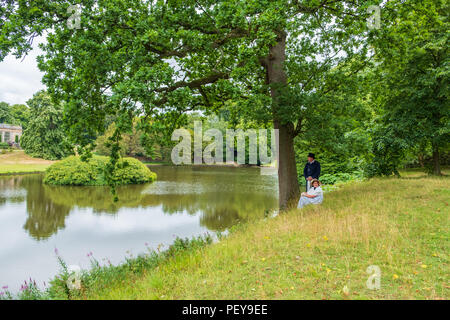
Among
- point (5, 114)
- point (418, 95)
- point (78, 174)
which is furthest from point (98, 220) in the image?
point (5, 114)

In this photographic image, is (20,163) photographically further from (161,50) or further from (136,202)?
(161,50)

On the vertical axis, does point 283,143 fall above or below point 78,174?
above

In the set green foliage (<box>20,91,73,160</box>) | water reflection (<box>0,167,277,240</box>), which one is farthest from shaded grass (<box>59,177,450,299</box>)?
green foliage (<box>20,91,73,160</box>)

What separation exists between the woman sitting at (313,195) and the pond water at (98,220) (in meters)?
4.12

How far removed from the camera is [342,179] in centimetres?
2214

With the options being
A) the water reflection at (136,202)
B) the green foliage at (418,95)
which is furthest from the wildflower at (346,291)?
the green foliage at (418,95)

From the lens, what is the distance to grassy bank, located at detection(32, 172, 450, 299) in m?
3.68

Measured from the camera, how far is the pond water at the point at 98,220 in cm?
A: 883

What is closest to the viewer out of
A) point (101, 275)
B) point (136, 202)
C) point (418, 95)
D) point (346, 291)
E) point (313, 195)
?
point (346, 291)

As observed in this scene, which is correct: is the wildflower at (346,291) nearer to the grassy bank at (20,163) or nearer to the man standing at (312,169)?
the man standing at (312,169)

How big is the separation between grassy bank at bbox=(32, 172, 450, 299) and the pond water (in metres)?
3.47

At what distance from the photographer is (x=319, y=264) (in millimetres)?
4344

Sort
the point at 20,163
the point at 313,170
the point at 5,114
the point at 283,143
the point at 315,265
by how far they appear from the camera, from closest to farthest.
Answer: the point at 315,265, the point at 313,170, the point at 283,143, the point at 20,163, the point at 5,114

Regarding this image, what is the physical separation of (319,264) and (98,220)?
11819 millimetres
